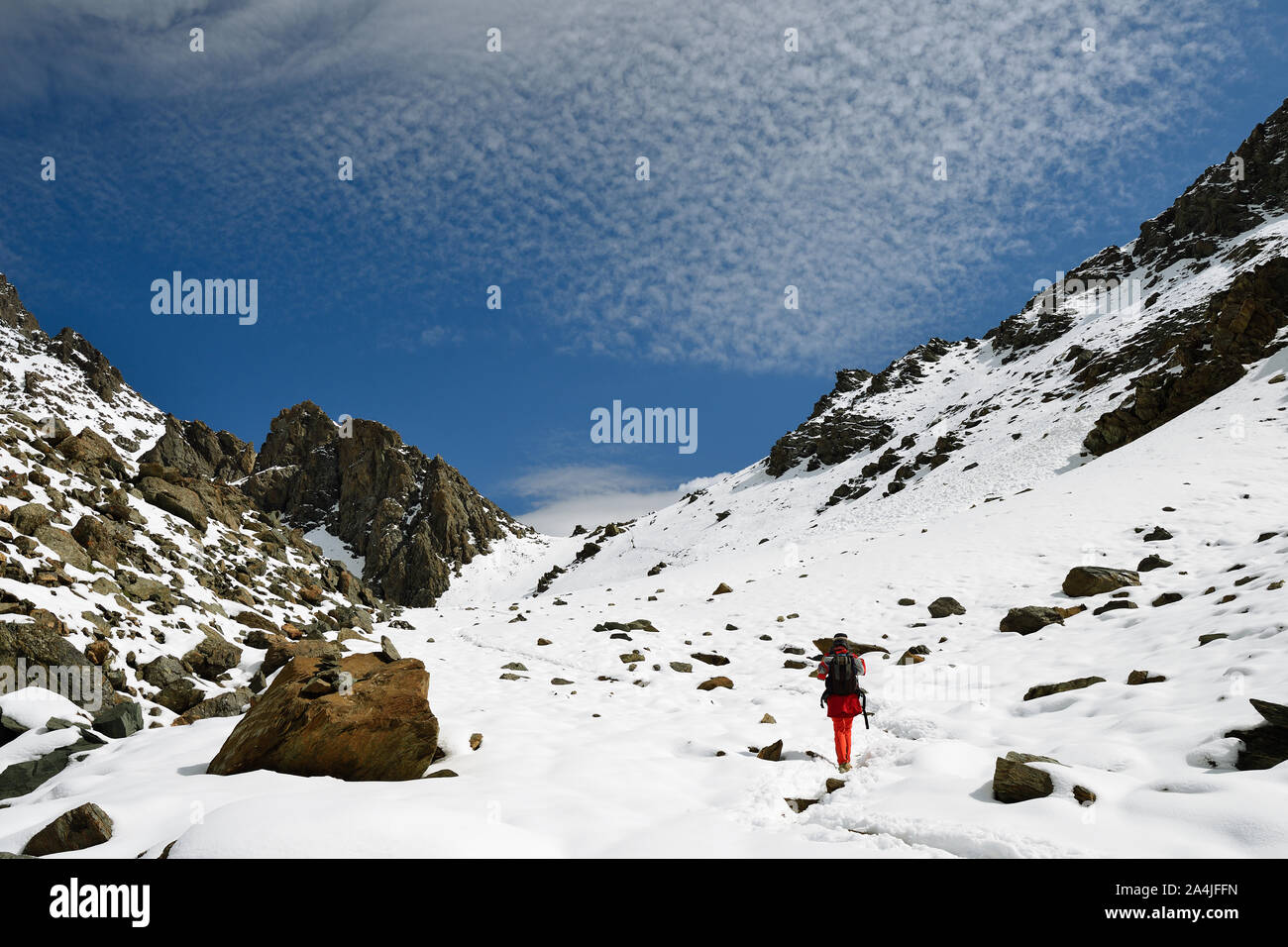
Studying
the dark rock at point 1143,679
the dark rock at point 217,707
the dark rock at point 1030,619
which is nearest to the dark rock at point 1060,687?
the dark rock at point 1143,679

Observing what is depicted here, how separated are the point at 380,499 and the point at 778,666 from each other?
325 feet

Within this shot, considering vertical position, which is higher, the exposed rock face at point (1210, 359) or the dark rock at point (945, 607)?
the exposed rock face at point (1210, 359)

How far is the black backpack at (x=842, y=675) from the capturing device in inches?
376

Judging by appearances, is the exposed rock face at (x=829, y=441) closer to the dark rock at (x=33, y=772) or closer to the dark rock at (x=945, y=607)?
the dark rock at (x=945, y=607)

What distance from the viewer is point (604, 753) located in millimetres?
9250

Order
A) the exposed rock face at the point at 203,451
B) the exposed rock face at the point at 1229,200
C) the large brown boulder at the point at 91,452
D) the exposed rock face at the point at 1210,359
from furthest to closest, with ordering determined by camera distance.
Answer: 1. the exposed rock face at the point at 203,451
2. the exposed rock face at the point at 1229,200
3. the exposed rock face at the point at 1210,359
4. the large brown boulder at the point at 91,452

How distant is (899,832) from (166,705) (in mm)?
12325

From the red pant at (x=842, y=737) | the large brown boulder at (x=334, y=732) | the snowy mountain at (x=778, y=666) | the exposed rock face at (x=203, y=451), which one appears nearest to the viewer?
the snowy mountain at (x=778, y=666)

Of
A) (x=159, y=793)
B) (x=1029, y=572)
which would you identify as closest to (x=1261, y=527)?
(x=1029, y=572)

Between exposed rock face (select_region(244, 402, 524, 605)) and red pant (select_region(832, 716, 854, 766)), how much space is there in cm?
8254

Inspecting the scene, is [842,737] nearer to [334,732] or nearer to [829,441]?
[334,732]

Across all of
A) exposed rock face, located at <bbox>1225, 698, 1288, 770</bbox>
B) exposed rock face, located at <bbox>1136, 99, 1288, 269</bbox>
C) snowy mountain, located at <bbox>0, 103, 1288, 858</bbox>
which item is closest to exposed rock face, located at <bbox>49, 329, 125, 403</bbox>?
snowy mountain, located at <bbox>0, 103, 1288, 858</bbox>

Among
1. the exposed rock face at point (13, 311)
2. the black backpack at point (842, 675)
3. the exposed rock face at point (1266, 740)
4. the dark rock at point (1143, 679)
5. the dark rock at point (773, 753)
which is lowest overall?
the dark rock at point (773, 753)

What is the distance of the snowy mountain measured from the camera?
577 cm
